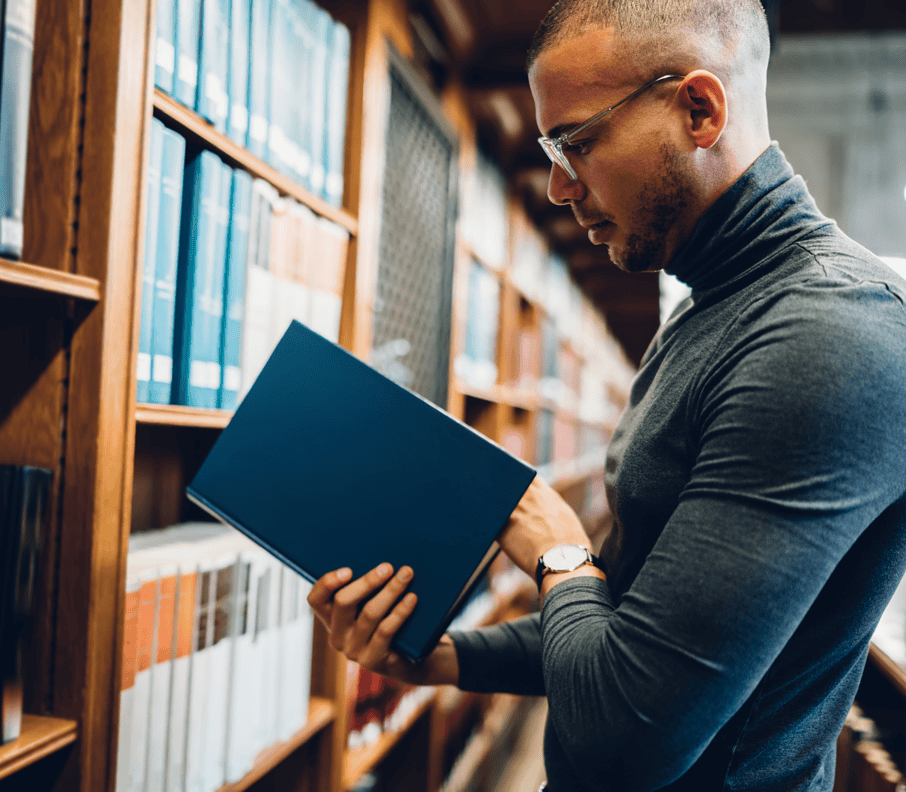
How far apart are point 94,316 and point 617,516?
632 millimetres

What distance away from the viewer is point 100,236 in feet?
2.69

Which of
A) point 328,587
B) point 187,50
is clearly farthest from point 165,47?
point 328,587

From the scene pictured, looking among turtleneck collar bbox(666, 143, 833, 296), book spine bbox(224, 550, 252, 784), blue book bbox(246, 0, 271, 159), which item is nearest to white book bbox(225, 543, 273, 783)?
book spine bbox(224, 550, 252, 784)

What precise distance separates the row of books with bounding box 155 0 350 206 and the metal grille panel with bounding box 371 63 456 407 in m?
0.28

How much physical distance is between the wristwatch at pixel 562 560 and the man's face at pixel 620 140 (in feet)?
1.08

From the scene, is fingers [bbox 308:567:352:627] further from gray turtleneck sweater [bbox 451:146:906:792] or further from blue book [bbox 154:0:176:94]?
blue book [bbox 154:0:176:94]

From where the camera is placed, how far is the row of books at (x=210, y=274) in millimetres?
916

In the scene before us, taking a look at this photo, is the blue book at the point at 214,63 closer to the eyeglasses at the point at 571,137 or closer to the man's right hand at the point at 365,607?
the eyeglasses at the point at 571,137

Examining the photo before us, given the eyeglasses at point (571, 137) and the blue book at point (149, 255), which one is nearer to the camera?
the eyeglasses at point (571, 137)

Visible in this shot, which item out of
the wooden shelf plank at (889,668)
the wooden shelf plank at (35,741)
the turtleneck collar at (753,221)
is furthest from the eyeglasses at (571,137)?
the wooden shelf plank at (889,668)

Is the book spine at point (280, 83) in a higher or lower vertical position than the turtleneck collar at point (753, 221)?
higher

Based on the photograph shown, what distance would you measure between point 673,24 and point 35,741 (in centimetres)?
99

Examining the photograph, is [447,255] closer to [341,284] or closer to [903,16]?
[341,284]

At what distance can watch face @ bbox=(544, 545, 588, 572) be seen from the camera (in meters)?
0.73
